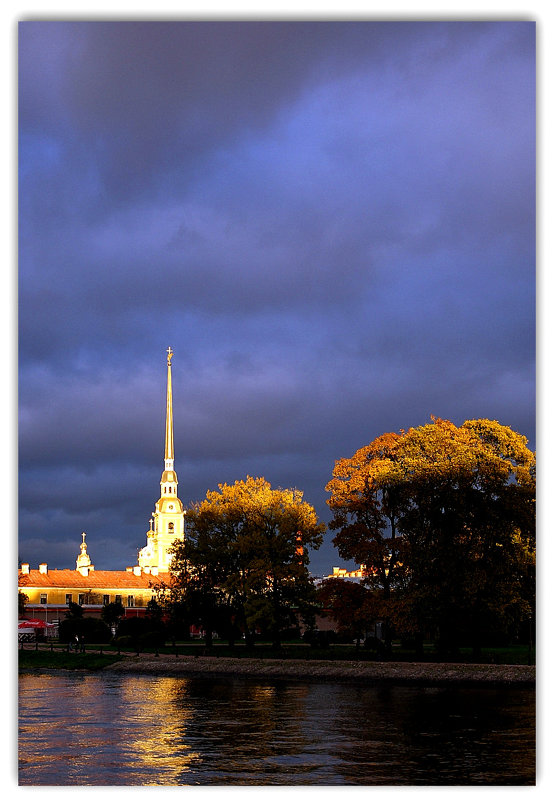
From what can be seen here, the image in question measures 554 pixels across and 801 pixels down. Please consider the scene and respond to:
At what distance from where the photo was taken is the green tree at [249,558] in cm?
5191

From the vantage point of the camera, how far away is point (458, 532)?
39688mm

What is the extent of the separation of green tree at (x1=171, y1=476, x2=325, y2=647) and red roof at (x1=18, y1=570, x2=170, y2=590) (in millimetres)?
47055

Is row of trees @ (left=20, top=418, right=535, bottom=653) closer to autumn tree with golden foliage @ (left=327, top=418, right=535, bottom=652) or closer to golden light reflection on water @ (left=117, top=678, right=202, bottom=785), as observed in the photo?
autumn tree with golden foliage @ (left=327, top=418, right=535, bottom=652)

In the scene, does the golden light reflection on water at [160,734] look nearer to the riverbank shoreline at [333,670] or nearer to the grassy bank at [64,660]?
the riverbank shoreline at [333,670]

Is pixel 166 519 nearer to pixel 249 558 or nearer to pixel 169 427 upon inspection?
pixel 169 427

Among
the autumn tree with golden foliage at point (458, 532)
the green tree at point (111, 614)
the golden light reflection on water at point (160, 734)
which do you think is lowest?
the green tree at point (111, 614)

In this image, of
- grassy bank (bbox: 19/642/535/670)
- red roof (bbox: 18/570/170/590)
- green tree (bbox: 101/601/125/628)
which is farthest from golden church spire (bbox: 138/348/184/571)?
grassy bank (bbox: 19/642/535/670)

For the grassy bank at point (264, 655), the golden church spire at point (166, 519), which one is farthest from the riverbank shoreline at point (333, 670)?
the golden church spire at point (166, 519)

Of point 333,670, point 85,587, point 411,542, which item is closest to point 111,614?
point 85,587

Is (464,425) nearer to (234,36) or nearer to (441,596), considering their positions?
(441,596)

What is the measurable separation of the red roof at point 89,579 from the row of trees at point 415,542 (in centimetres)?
5230

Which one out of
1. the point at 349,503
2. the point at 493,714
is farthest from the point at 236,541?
the point at 493,714
